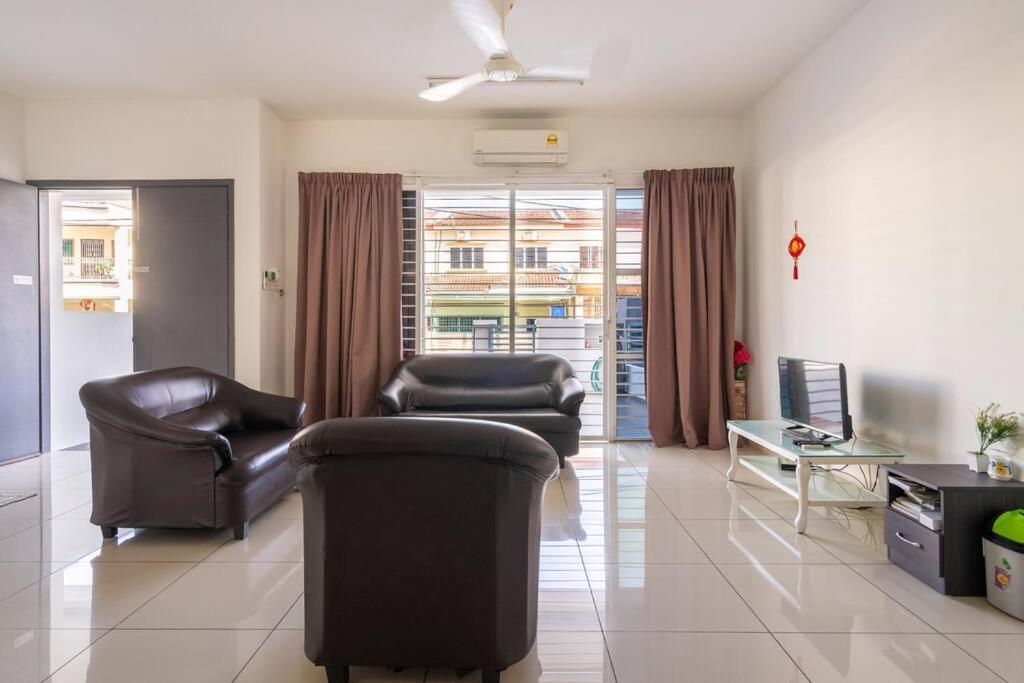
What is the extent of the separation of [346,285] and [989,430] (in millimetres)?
4567

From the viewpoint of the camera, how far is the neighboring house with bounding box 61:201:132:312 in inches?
281

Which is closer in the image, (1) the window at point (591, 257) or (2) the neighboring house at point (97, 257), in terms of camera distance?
(1) the window at point (591, 257)

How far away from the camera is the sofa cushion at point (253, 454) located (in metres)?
2.85

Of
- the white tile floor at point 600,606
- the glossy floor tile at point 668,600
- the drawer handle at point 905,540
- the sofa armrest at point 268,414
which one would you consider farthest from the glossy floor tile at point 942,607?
the sofa armrest at point 268,414

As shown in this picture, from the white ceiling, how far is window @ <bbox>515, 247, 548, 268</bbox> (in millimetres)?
1233

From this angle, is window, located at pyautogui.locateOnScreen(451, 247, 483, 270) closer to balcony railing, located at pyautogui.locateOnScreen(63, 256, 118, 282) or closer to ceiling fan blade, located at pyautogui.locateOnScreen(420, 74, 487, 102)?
ceiling fan blade, located at pyautogui.locateOnScreen(420, 74, 487, 102)

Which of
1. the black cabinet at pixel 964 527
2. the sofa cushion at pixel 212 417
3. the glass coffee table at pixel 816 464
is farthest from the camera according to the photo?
the sofa cushion at pixel 212 417

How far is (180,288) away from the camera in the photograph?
4.80 m

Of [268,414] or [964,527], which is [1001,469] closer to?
[964,527]

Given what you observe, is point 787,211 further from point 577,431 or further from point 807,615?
point 807,615

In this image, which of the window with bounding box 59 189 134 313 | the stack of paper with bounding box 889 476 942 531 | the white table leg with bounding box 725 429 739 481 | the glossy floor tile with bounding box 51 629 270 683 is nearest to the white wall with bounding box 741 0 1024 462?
the stack of paper with bounding box 889 476 942 531

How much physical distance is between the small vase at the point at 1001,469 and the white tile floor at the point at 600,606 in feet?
1.69

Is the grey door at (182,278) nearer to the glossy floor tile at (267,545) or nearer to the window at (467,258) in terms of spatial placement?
the window at (467,258)

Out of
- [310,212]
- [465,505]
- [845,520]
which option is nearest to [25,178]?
[310,212]
